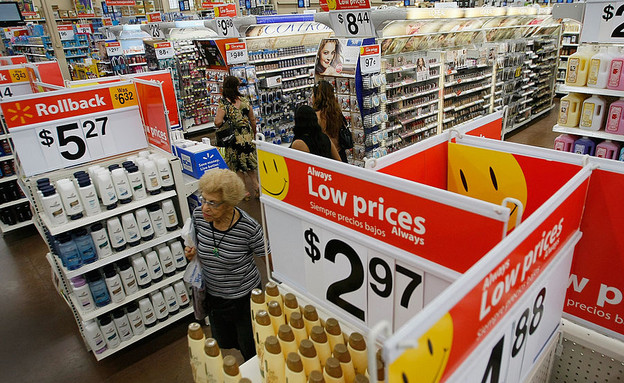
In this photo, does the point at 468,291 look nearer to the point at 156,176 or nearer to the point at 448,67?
the point at 156,176

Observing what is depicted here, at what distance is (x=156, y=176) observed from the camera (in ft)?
11.6

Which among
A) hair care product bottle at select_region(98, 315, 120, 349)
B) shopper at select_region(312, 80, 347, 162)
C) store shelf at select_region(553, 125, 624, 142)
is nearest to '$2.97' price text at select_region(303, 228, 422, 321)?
hair care product bottle at select_region(98, 315, 120, 349)

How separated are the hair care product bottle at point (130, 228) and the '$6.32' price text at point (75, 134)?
819 mm

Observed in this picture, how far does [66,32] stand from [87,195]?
14460mm

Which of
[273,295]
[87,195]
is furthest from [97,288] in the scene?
[273,295]

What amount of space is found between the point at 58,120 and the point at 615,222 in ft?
13.3

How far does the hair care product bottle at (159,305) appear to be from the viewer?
380 centimetres

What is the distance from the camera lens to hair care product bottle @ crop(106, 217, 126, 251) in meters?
3.40

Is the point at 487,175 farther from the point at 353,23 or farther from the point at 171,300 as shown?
the point at 353,23

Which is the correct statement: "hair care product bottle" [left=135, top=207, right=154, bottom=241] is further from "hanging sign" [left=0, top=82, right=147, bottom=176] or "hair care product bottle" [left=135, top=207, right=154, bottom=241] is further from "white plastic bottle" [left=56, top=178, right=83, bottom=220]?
"hanging sign" [left=0, top=82, right=147, bottom=176]

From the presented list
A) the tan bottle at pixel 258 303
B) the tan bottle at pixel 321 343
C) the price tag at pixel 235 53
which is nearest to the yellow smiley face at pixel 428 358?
the tan bottle at pixel 321 343

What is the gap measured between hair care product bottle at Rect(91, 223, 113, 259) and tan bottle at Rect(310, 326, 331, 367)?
2.57 meters

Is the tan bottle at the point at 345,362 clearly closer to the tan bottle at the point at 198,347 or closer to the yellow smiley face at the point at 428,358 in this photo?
the yellow smiley face at the point at 428,358

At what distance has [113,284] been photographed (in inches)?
138
